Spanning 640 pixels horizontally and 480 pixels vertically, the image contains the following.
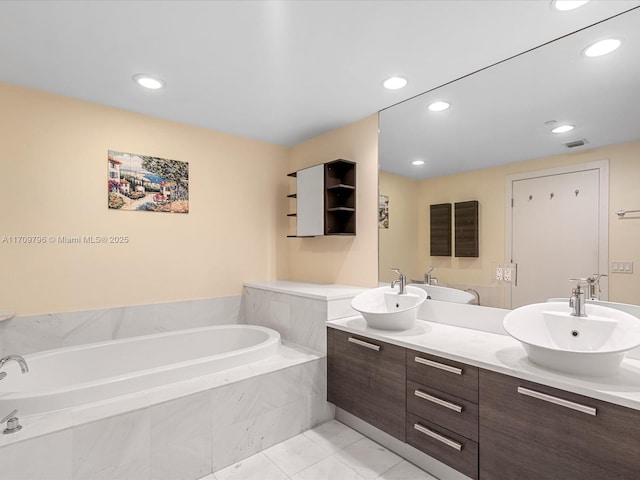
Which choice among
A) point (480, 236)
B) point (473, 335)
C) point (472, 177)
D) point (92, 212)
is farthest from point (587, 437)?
point (92, 212)

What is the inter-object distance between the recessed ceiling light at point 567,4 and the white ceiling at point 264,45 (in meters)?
0.04

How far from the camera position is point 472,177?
7.36ft

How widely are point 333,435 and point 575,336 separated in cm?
163

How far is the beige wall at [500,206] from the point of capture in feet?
5.42

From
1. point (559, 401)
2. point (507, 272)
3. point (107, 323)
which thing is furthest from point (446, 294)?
point (107, 323)

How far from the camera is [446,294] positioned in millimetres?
2389

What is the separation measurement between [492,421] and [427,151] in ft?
5.96

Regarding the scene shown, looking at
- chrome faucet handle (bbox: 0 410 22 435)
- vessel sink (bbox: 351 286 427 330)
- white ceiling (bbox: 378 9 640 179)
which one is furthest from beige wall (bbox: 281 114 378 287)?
chrome faucet handle (bbox: 0 410 22 435)

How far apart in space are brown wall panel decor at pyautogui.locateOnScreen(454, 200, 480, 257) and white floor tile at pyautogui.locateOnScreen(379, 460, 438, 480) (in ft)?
4.46

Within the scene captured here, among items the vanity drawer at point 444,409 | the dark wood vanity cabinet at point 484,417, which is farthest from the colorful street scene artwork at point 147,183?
the vanity drawer at point 444,409

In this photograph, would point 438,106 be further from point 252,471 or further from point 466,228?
point 252,471

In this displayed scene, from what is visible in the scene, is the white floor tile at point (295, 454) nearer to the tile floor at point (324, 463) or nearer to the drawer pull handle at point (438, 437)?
the tile floor at point (324, 463)

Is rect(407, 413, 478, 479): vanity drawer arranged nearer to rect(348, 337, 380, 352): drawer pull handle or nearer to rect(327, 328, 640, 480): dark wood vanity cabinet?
rect(327, 328, 640, 480): dark wood vanity cabinet

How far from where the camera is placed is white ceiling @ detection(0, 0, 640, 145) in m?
1.57
